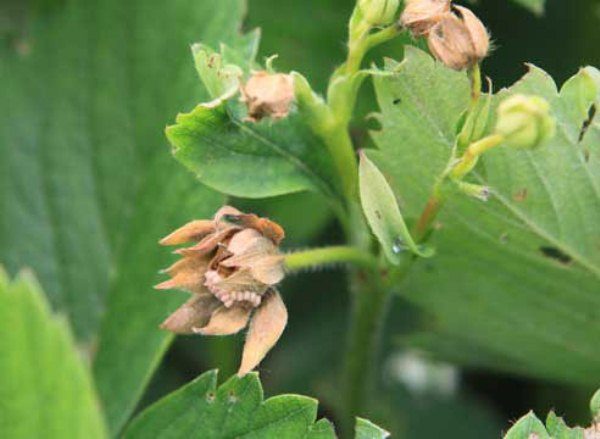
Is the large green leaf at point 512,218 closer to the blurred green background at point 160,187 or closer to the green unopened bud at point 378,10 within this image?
the green unopened bud at point 378,10

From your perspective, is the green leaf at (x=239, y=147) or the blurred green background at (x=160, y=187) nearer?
the green leaf at (x=239, y=147)

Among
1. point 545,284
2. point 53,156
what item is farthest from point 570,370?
point 53,156

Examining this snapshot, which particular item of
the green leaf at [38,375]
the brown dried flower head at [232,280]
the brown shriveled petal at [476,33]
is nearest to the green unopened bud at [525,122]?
the brown shriveled petal at [476,33]

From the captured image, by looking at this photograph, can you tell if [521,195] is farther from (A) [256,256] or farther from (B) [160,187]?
(B) [160,187]

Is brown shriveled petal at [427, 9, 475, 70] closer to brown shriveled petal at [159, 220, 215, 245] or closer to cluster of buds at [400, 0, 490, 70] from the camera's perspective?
cluster of buds at [400, 0, 490, 70]

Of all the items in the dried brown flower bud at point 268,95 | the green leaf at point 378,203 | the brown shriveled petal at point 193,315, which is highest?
the dried brown flower bud at point 268,95

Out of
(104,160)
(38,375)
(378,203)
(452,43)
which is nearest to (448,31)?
(452,43)

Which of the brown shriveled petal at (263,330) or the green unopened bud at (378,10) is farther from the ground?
the green unopened bud at (378,10)
